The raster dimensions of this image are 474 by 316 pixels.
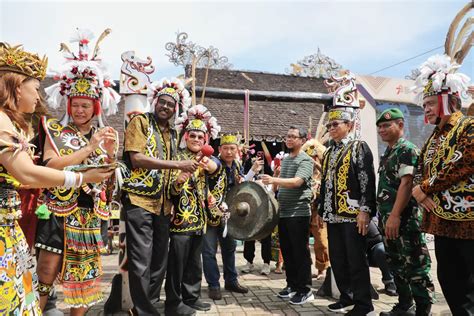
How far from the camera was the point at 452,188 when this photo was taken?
9.48ft

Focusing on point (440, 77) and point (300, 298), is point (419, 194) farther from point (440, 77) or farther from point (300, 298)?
point (300, 298)

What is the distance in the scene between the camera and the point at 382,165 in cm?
389

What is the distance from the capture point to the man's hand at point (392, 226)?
11.5 ft

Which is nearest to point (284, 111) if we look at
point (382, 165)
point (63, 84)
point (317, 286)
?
point (317, 286)

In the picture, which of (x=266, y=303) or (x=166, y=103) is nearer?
(x=166, y=103)

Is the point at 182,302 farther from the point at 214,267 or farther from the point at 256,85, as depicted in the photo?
the point at 256,85

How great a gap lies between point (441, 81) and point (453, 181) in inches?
35.0

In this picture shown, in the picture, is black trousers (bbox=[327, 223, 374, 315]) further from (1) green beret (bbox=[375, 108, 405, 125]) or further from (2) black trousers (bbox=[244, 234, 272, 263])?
(2) black trousers (bbox=[244, 234, 272, 263])

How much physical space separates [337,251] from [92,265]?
2.42 meters

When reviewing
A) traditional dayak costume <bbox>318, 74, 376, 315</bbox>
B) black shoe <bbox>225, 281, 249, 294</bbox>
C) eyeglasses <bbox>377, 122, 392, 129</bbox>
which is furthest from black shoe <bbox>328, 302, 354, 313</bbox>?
eyeglasses <bbox>377, 122, 392, 129</bbox>

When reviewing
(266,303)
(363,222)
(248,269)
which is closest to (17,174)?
(363,222)

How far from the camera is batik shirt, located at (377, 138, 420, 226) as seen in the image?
359 centimetres

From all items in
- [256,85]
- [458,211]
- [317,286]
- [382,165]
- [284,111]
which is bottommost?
[317,286]

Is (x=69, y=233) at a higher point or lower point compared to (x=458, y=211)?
lower
